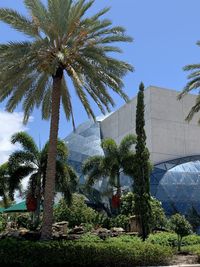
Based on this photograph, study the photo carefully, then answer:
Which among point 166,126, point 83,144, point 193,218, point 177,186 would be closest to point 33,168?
point 193,218

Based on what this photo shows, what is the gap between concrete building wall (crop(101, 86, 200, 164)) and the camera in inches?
2365

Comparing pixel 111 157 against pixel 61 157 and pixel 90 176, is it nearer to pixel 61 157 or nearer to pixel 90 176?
pixel 90 176

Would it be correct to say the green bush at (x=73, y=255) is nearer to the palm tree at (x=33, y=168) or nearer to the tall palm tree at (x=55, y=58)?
the tall palm tree at (x=55, y=58)

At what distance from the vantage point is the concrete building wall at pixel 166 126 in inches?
2365

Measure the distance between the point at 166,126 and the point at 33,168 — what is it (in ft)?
116

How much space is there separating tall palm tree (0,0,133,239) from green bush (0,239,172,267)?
3.55m

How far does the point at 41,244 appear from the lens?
16000 millimetres

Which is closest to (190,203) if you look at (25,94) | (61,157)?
(61,157)

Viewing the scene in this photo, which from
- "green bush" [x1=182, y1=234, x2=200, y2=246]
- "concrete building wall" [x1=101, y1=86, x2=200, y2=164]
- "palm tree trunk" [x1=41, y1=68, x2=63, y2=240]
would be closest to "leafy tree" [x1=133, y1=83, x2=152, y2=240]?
"green bush" [x1=182, y1=234, x2=200, y2=246]

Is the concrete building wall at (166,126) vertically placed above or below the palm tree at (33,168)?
above

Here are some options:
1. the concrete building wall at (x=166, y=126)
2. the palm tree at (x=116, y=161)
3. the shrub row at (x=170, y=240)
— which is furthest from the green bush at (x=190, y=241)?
the concrete building wall at (x=166, y=126)

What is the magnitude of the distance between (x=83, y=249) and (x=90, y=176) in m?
24.4

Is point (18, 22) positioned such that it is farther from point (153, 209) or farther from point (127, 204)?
point (127, 204)

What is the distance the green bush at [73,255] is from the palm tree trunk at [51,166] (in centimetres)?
317
